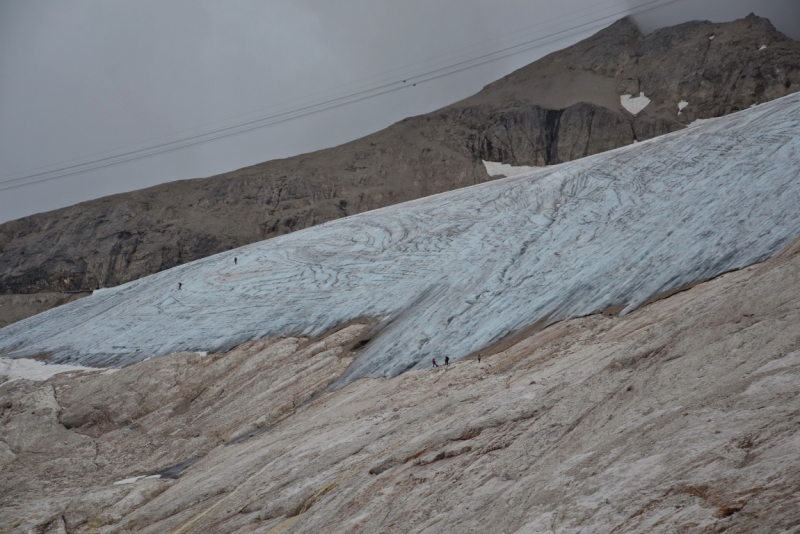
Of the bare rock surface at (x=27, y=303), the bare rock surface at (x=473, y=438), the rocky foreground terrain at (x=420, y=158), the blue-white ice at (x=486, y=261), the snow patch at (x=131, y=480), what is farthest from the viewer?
the rocky foreground terrain at (x=420, y=158)

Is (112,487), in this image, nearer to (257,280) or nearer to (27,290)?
(257,280)

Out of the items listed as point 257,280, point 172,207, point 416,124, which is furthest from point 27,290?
point 257,280

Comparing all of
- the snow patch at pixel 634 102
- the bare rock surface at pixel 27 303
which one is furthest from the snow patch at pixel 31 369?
the snow patch at pixel 634 102

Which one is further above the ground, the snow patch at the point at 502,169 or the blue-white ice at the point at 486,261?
the snow patch at the point at 502,169

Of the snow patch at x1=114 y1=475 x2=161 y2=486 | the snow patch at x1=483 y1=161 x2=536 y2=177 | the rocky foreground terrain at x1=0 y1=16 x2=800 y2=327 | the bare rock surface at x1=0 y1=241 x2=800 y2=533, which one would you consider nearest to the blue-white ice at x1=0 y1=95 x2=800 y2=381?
the bare rock surface at x1=0 y1=241 x2=800 y2=533

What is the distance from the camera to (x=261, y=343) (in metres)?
26.3

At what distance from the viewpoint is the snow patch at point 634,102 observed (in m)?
100

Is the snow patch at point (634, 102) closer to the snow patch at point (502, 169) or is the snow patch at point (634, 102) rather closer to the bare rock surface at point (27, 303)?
the snow patch at point (502, 169)

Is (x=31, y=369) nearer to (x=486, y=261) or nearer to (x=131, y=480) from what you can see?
(x=131, y=480)

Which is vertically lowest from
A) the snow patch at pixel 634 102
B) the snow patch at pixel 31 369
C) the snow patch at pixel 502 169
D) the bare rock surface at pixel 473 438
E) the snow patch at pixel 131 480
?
the snow patch at pixel 131 480

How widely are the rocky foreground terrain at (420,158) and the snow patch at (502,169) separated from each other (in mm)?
835

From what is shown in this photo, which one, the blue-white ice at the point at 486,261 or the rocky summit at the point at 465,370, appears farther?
the blue-white ice at the point at 486,261

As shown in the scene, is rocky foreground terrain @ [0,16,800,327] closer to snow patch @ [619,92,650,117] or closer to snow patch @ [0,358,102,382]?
snow patch @ [619,92,650,117]

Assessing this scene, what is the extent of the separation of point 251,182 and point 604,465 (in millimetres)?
96980
